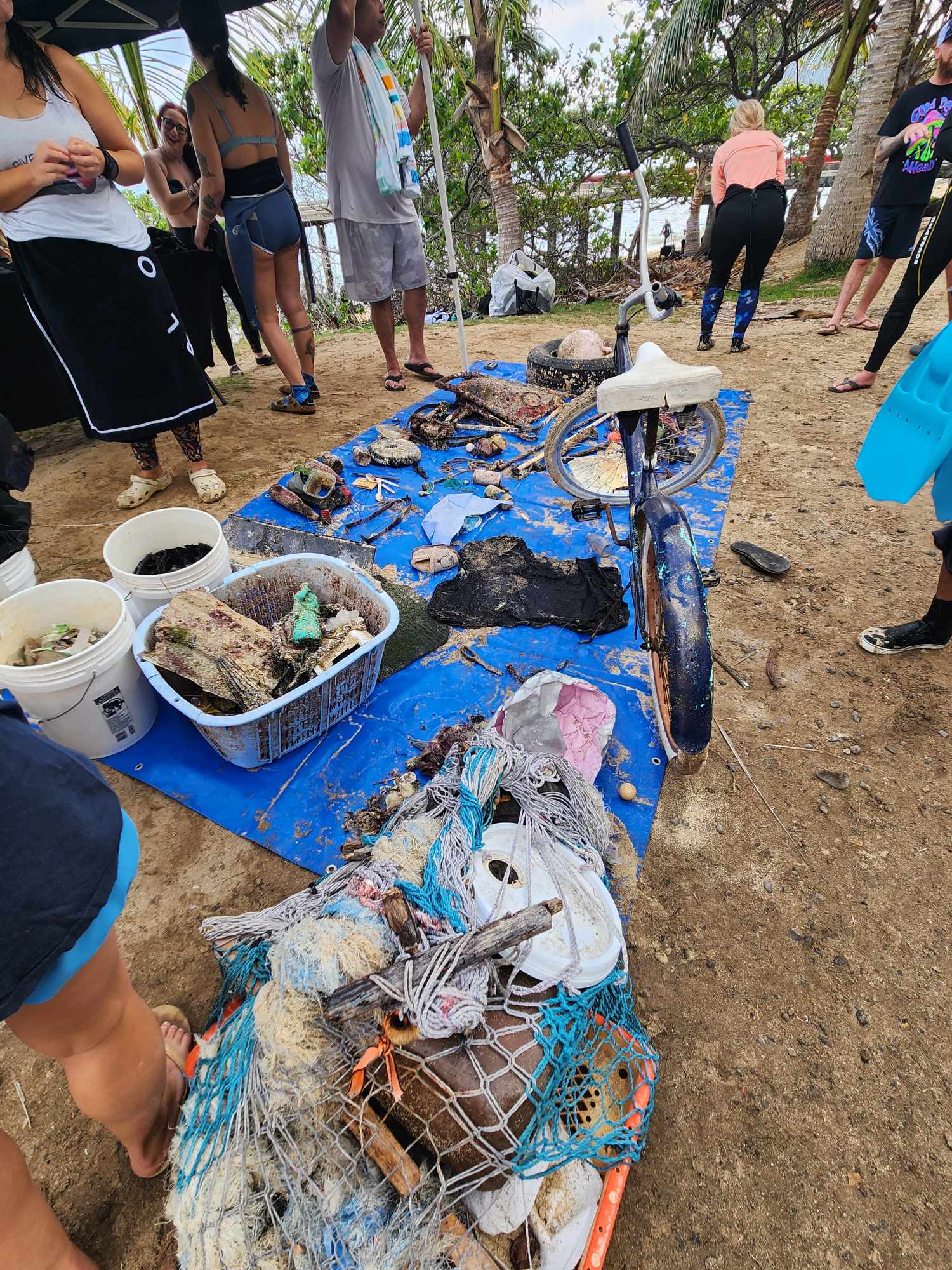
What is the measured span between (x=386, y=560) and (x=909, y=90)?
17.8 feet

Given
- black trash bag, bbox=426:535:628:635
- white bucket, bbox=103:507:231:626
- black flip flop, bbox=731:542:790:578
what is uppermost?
white bucket, bbox=103:507:231:626

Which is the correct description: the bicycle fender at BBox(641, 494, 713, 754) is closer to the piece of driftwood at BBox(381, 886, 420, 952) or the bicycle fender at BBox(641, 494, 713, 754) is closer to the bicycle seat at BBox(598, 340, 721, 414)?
the bicycle seat at BBox(598, 340, 721, 414)

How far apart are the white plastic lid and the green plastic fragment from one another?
1.23m

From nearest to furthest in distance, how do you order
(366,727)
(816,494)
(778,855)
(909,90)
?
(778,855)
(366,727)
(816,494)
(909,90)

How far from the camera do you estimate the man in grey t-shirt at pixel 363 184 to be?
388cm

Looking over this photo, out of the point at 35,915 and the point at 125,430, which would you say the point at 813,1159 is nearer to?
the point at 35,915

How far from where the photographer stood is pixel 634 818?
6.47ft

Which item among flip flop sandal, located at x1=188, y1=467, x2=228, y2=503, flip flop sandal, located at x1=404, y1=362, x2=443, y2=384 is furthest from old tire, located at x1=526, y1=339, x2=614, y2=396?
flip flop sandal, located at x1=188, y1=467, x2=228, y2=503

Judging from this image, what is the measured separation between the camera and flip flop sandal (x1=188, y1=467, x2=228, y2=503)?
3805 mm

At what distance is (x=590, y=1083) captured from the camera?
45.9 inches

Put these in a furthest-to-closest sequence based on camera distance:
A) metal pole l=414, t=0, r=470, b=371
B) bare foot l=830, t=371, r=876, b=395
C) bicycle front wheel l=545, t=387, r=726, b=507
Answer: bare foot l=830, t=371, r=876, b=395 < metal pole l=414, t=0, r=470, b=371 < bicycle front wheel l=545, t=387, r=726, b=507

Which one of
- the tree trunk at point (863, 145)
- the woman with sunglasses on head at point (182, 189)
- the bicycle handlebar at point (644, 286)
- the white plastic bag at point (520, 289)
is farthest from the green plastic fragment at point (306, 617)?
the white plastic bag at point (520, 289)

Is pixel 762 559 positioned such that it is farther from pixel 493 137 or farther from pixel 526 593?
pixel 493 137

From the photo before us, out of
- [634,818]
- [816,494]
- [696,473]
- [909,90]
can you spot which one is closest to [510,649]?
[634,818]
